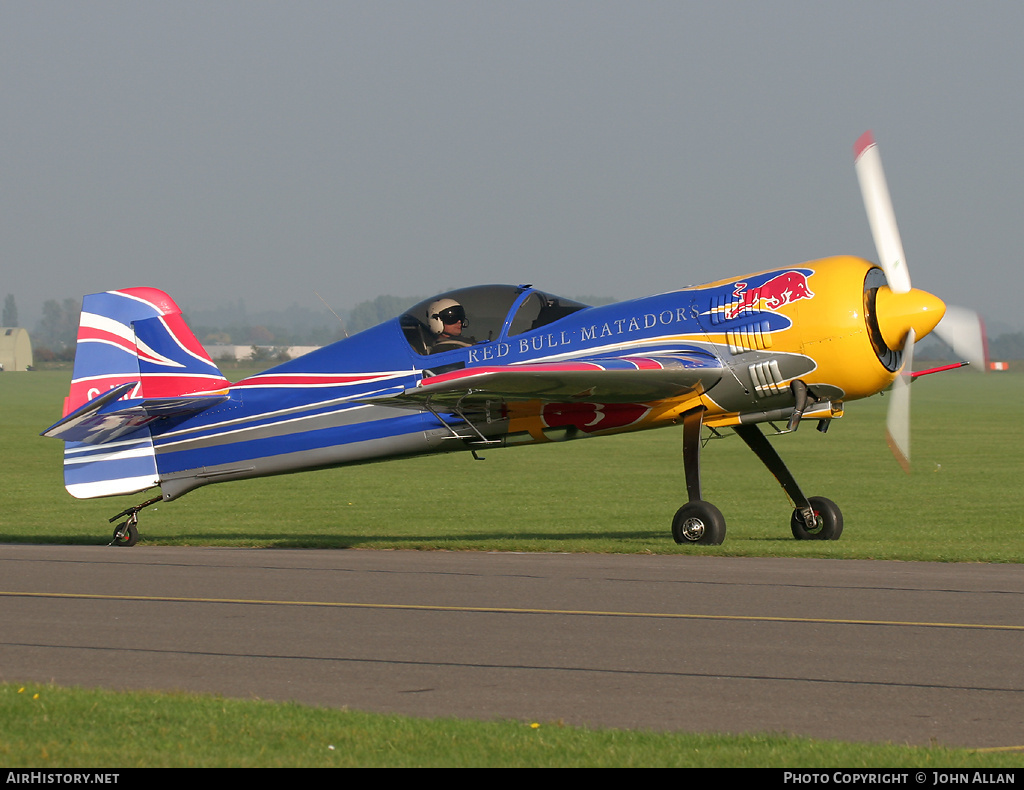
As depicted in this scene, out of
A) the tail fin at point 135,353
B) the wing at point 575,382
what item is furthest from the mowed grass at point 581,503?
the tail fin at point 135,353

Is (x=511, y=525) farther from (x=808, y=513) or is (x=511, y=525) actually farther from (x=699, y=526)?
(x=699, y=526)

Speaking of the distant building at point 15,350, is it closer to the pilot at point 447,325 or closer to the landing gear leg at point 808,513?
the pilot at point 447,325

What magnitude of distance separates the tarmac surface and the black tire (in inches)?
118

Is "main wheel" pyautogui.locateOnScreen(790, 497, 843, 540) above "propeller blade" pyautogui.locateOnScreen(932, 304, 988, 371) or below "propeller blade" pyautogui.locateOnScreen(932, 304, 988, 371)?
below

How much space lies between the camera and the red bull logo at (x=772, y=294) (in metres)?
12.9

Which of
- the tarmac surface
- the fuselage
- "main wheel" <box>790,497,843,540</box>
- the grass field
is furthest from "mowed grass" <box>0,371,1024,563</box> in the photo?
the tarmac surface

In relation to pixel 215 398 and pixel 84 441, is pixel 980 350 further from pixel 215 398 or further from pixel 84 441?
pixel 84 441

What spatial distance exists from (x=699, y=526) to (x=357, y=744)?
27.6 ft

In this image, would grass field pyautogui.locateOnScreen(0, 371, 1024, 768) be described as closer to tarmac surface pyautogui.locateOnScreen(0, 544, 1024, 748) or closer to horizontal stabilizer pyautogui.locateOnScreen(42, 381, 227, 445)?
tarmac surface pyautogui.locateOnScreen(0, 544, 1024, 748)

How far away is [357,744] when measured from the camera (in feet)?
17.5

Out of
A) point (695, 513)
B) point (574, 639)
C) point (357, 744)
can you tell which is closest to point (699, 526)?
point (695, 513)

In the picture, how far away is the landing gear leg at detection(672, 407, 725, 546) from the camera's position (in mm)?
13219

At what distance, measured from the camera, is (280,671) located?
704 centimetres

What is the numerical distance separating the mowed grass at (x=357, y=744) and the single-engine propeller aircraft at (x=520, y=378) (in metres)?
6.44
